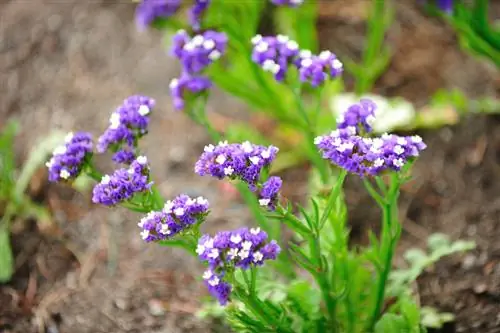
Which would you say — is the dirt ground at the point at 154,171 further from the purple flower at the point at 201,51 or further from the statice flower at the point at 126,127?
the purple flower at the point at 201,51

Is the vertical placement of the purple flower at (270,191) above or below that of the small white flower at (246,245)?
above

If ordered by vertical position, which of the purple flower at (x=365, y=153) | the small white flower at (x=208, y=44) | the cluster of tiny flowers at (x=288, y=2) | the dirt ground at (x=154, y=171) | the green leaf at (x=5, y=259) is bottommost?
the green leaf at (x=5, y=259)

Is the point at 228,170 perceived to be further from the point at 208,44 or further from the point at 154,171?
the point at 154,171

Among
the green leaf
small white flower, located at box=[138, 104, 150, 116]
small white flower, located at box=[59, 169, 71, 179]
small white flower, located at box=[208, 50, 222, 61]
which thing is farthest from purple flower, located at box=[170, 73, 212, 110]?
the green leaf

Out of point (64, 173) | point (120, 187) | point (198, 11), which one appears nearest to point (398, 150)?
point (120, 187)

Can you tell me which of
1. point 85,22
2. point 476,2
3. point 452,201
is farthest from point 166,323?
point 85,22

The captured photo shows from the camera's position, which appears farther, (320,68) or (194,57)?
(194,57)

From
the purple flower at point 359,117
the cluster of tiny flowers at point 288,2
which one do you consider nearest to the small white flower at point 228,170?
the purple flower at point 359,117

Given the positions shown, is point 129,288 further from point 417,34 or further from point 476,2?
point 417,34
